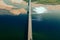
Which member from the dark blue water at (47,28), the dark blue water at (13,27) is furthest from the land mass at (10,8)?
the dark blue water at (47,28)

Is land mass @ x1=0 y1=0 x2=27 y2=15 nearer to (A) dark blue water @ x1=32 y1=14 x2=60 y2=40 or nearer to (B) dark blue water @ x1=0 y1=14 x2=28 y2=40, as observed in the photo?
(B) dark blue water @ x1=0 y1=14 x2=28 y2=40

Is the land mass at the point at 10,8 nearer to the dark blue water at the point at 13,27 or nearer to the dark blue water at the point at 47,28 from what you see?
the dark blue water at the point at 13,27

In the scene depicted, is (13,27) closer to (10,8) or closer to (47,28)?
(10,8)

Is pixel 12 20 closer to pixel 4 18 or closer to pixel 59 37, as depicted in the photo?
pixel 4 18

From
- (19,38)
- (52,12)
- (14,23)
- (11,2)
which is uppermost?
(11,2)

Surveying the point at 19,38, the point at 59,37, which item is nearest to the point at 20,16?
the point at 19,38

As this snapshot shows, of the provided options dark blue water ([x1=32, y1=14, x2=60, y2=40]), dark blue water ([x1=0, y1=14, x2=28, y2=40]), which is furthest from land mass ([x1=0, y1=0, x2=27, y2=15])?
dark blue water ([x1=32, y1=14, x2=60, y2=40])
